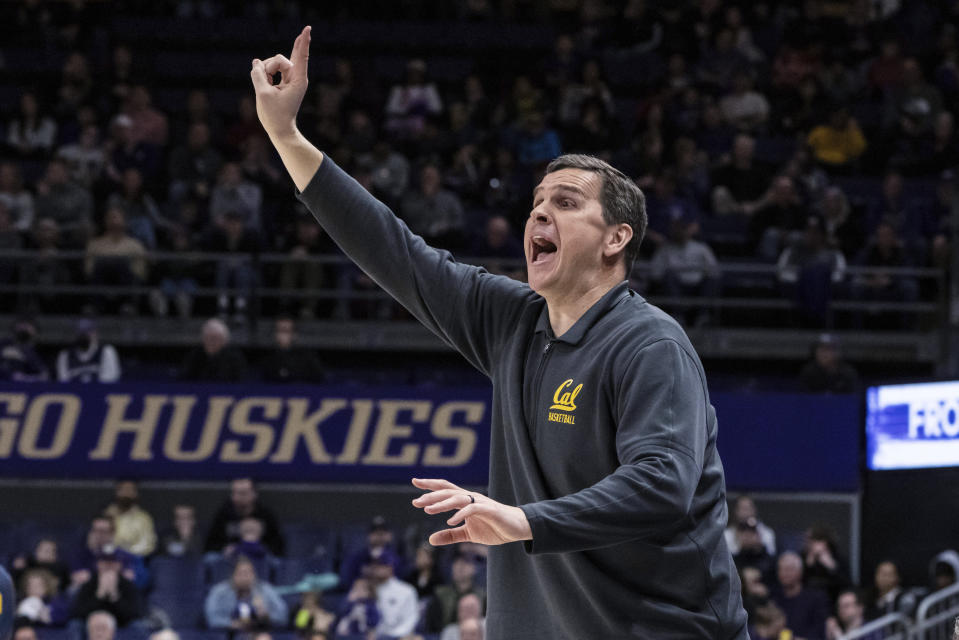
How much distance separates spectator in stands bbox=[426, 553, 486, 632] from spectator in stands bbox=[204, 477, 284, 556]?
1528mm

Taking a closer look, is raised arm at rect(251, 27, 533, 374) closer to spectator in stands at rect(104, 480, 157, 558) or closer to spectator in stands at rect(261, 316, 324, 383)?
spectator in stands at rect(104, 480, 157, 558)

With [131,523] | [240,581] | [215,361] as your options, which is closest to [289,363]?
[215,361]

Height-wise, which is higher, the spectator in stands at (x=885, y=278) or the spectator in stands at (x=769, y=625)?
the spectator in stands at (x=885, y=278)

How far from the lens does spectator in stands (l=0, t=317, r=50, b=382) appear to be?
13.0m

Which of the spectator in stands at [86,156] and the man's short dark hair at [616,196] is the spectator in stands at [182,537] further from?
the man's short dark hair at [616,196]

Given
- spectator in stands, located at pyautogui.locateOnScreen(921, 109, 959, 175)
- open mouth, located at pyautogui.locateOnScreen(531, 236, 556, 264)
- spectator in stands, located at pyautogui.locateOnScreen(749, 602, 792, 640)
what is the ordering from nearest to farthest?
open mouth, located at pyautogui.locateOnScreen(531, 236, 556, 264) < spectator in stands, located at pyautogui.locateOnScreen(749, 602, 792, 640) < spectator in stands, located at pyautogui.locateOnScreen(921, 109, 959, 175)

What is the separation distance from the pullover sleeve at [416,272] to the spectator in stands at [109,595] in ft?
29.2

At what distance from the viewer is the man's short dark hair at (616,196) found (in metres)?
3.06

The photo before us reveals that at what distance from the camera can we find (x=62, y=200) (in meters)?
14.6

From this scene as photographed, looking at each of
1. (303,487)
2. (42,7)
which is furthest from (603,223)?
(42,7)

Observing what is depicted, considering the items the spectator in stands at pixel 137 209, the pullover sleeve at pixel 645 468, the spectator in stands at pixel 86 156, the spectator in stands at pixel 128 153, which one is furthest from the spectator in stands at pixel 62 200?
the pullover sleeve at pixel 645 468

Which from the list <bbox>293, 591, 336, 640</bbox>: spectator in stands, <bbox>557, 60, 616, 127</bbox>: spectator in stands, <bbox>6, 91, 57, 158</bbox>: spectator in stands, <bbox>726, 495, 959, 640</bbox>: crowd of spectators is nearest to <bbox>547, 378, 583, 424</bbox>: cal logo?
<bbox>726, 495, 959, 640</bbox>: crowd of spectators

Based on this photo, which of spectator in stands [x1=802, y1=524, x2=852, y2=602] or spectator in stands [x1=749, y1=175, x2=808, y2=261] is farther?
spectator in stands [x1=749, y1=175, x2=808, y2=261]

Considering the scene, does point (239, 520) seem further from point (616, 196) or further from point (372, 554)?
point (616, 196)
